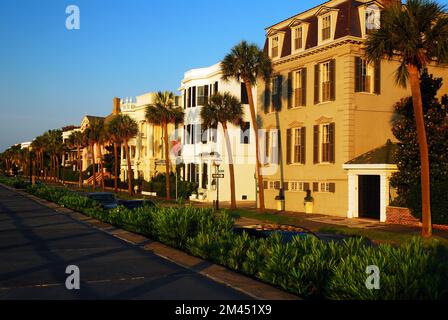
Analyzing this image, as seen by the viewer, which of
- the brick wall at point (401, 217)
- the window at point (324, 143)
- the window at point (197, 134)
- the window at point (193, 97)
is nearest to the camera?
the brick wall at point (401, 217)

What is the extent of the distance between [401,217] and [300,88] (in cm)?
1176

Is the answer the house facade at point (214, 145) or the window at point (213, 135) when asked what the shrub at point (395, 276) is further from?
the window at point (213, 135)

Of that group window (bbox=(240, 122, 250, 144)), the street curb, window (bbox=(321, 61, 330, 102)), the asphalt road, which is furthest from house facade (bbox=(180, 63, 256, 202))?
the asphalt road

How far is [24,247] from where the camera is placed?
54.7 ft

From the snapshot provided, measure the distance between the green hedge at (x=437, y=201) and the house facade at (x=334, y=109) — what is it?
10.8ft

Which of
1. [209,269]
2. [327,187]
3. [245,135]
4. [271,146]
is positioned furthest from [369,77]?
[209,269]

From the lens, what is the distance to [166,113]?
158 feet

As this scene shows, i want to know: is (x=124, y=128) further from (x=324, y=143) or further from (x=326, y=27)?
(x=326, y=27)

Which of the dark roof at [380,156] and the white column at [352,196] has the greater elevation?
the dark roof at [380,156]

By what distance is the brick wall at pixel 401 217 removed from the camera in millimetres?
26409

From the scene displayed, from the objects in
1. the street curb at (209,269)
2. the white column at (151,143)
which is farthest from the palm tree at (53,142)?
the street curb at (209,269)
